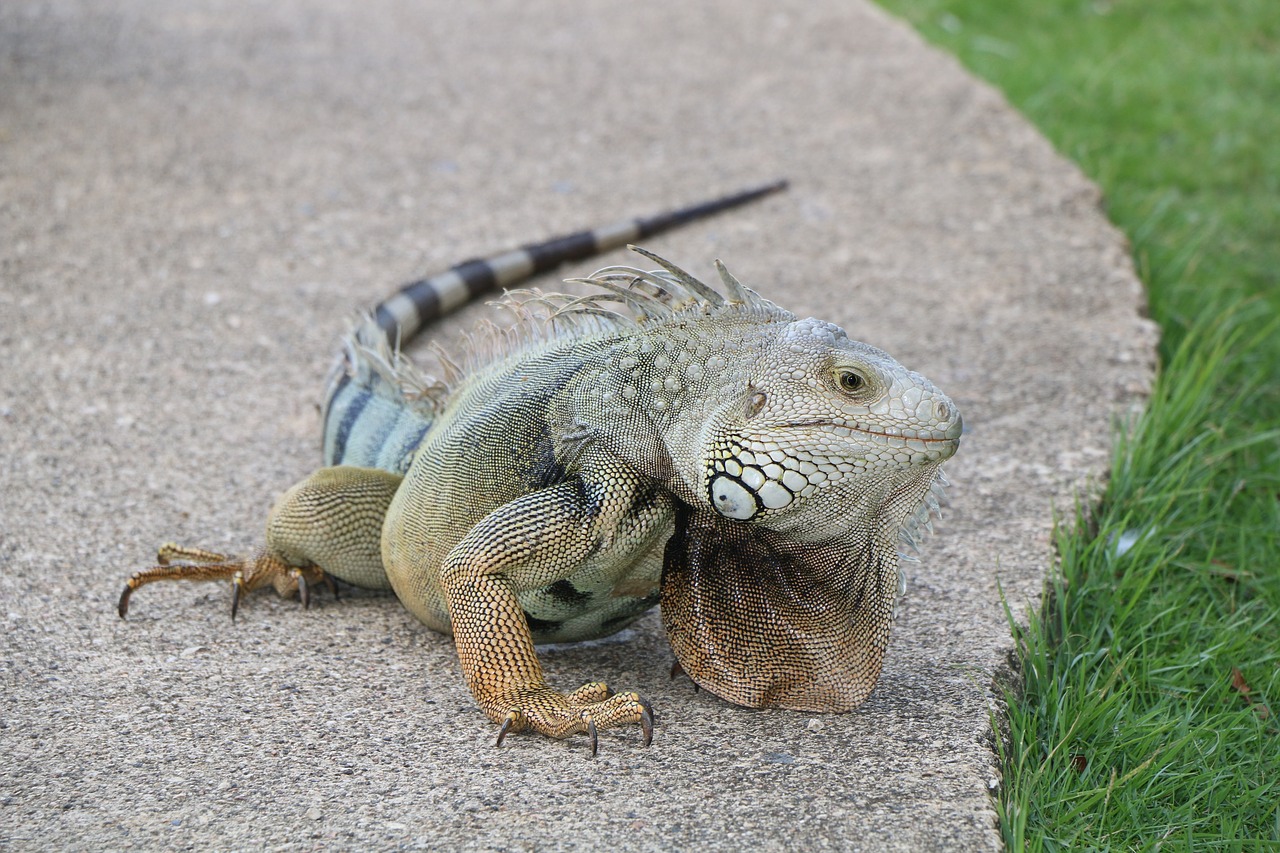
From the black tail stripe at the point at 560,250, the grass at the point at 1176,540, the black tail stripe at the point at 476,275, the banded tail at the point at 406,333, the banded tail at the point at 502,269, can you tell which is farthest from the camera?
the black tail stripe at the point at 560,250

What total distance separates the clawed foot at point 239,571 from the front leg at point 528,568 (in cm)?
95

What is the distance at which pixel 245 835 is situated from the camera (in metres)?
2.84

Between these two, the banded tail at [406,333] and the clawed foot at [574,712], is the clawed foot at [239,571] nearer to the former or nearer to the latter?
the banded tail at [406,333]

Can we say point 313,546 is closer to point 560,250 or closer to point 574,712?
point 574,712

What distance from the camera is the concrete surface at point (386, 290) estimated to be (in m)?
3.03

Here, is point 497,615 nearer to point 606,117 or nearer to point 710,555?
point 710,555

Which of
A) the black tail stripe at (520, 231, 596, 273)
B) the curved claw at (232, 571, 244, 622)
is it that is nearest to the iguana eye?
the curved claw at (232, 571, 244, 622)

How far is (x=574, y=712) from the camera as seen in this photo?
3.14 m

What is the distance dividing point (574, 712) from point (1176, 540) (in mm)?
2506

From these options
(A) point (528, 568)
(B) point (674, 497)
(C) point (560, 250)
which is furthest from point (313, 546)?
(C) point (560, 250)

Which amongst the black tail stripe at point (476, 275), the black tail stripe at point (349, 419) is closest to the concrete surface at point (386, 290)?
the black tail stripe at point (349, 419)

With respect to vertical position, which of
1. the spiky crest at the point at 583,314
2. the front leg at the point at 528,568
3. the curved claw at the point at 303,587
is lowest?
the curved claw at the point at 303,587

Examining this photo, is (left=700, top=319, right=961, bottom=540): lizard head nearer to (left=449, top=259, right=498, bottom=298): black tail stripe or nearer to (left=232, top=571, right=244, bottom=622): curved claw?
(left=232, top=571, right=244, bottom=622): curved claw

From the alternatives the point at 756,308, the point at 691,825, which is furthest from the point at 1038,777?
the point at 756,308
